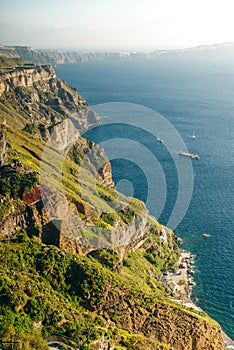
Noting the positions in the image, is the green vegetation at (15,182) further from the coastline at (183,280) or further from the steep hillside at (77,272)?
the coastline at (183,280)

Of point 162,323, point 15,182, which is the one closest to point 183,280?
point 162,323

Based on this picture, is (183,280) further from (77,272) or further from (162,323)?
(77,272)

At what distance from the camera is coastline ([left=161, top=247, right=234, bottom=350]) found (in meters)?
85.7

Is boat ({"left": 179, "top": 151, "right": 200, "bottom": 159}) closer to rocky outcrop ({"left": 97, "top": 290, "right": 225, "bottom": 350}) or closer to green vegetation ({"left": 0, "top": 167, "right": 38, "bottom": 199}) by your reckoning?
green vegetation ({"left": 0, "top": 167, "right": 38, "bottom": 199})

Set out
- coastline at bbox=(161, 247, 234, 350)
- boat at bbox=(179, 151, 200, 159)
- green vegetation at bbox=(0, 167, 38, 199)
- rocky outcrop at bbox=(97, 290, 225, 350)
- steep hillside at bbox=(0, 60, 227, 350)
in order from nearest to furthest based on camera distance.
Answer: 1. steep hillside at bbox=(0, 60, 227, 350)
2. rocky outcrop at bbox=(97, 290, 225, 350)
3. green vegetation at bbox=(0, 167, 38, 199)
4. coastline at bbox=(161, 247, 234, 350)
5. boat at bbox=(179, 151, 200, 159)

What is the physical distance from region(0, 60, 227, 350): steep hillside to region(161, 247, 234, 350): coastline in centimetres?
199

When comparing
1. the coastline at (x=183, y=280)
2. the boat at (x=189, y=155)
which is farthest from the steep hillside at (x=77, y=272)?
the boat at (x=189, y=155)

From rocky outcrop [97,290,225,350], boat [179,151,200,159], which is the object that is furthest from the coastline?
boat [179,151,200,159]

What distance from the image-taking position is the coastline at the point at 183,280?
8572 cm

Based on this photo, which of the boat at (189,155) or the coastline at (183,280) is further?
the boat at (189,155)

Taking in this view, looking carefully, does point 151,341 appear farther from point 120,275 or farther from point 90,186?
point 90,186

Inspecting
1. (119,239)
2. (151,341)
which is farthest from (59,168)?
(151,341)

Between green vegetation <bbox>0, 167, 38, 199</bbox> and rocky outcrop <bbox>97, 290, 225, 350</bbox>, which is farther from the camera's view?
green vegetation <bbox>0, 167, 38, 199</bbox>

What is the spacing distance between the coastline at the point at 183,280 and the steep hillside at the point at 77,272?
1991 millimetres
